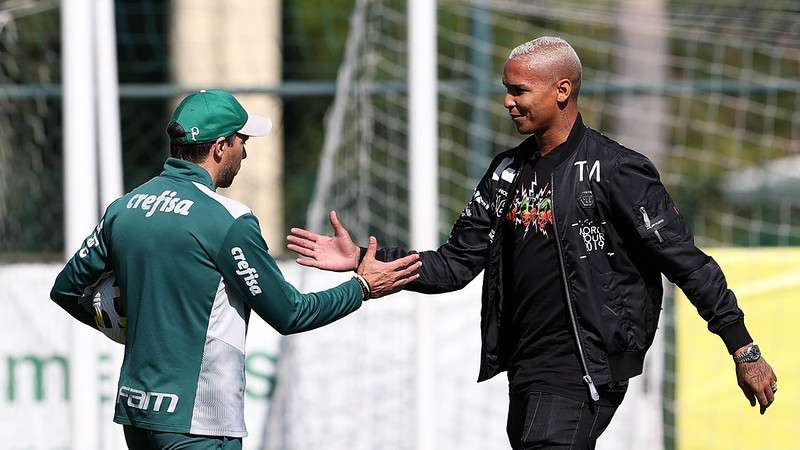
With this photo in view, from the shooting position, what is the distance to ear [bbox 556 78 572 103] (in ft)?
14.1

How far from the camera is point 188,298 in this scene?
383cm

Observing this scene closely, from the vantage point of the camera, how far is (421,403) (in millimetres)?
5879

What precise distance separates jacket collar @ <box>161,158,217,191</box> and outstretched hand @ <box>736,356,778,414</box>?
1.82m

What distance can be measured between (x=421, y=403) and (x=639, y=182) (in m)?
2.06

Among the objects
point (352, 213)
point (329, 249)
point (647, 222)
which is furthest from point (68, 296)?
point (352, 213)

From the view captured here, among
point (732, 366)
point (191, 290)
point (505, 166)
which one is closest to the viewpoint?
point (191, 290)


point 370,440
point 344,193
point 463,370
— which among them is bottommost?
point 370,440

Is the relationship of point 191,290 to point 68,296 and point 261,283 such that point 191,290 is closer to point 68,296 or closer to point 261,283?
point 261,283

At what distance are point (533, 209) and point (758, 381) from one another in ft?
3.03

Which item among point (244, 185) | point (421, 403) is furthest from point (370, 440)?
point (244, 185)

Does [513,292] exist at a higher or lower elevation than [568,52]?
lower

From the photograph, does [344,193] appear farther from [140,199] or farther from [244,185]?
[140,199]

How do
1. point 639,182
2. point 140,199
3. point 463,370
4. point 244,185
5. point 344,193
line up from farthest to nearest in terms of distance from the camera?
point 244,185 < point 344,193 < point 463,370 < point 639,182 < point 140,199

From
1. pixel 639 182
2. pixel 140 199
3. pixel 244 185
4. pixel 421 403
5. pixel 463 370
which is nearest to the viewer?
pixel 140 199
